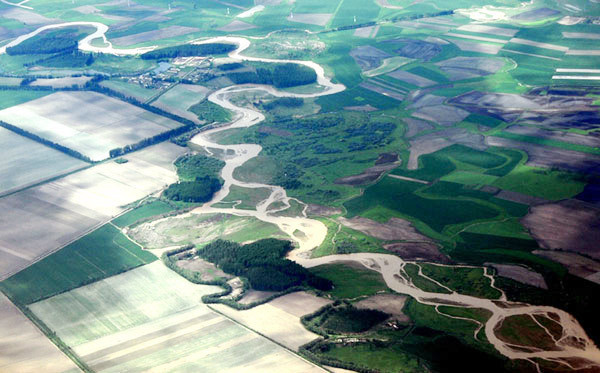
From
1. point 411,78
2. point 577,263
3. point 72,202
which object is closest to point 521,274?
point 577,263

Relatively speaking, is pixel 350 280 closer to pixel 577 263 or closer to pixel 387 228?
pixel 387 228

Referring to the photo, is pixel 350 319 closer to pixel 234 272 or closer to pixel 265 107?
pixel 234 272

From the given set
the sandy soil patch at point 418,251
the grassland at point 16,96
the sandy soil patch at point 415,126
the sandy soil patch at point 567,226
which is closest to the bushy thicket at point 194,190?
the sandy soil patch at point 418,251

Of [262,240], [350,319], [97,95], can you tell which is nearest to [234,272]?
[262,240]

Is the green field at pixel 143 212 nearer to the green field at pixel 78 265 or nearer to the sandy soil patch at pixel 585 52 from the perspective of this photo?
the green field at pixel 78 265

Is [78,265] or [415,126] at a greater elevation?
[415,126]
